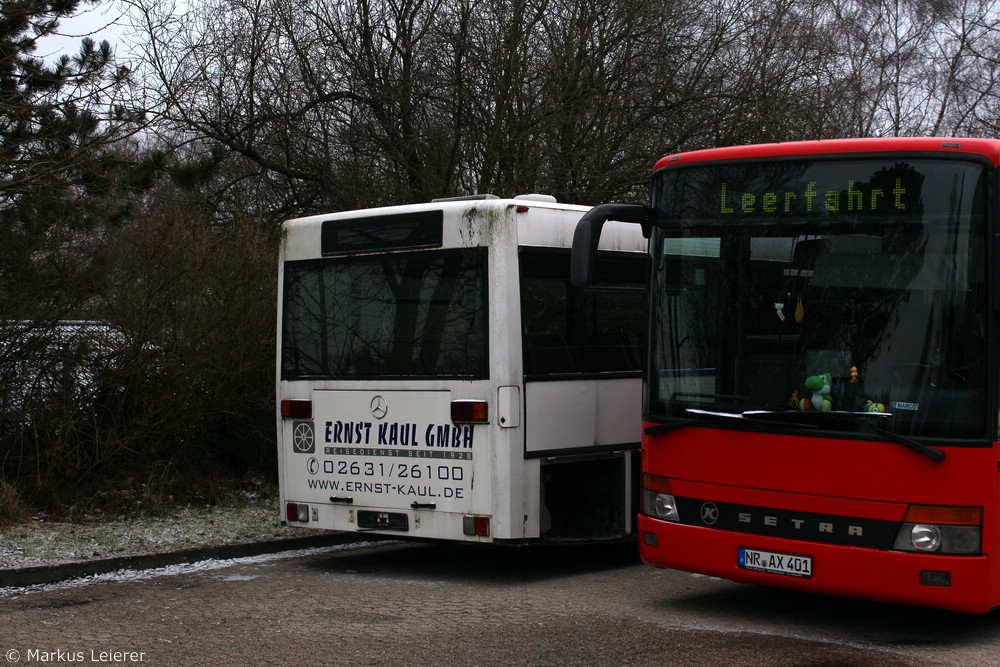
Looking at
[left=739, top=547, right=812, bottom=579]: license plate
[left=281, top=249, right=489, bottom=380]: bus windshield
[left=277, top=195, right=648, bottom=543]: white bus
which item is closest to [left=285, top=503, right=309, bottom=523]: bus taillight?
[left=277, top=195, right=648, bottom=543]: white bus

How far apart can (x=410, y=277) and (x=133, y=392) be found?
3783 mm

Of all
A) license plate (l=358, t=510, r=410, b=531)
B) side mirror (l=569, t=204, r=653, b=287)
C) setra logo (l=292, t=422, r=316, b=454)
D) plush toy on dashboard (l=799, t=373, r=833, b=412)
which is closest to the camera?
plush toy on dashboard (l=799, t=373, r=833, b=412)

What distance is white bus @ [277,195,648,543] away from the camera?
888 cm

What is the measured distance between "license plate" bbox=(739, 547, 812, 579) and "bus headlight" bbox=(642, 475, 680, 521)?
576mm

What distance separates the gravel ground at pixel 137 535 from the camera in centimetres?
942

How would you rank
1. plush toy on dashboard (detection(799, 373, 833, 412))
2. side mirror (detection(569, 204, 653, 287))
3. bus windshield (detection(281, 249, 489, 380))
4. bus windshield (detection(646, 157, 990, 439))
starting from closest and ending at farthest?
bus windshield (detection(646, 157, 990, 439)) < plush toy on dashboard (detection(799, 373, 833, 412)) < side mirror (detection(569, 204, 653, 287)) < bus windshield (detection(281, 249, 489, 380))

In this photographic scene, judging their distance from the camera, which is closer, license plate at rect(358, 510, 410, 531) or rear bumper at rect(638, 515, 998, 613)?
rear bumper at rect(638, 515, 998, 613)

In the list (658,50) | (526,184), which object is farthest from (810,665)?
(658,50)

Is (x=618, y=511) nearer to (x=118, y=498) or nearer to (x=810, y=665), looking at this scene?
(x=810, y=665)

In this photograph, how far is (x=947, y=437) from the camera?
22.1 feet

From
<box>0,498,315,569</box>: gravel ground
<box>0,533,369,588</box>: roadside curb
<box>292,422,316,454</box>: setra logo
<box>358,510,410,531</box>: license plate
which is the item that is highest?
<box>292,422,316,454</box>: setra logo

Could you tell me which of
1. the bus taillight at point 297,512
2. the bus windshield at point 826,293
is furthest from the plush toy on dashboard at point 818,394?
the bus taillight at point 297,512

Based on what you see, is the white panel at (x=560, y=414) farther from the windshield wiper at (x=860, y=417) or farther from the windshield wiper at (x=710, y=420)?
the windshield wiper at (x=860, y=417)

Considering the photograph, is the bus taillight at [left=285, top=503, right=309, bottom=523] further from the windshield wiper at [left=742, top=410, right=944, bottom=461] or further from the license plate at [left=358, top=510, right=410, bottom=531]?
the windshield wiper at [left=742, top=410, right=944, bottom=461]
